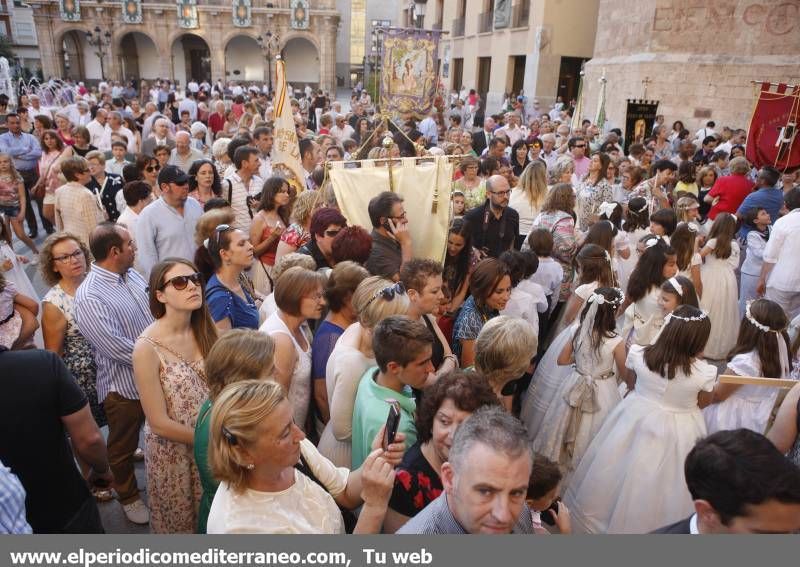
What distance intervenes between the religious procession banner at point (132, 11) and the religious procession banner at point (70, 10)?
109 inches

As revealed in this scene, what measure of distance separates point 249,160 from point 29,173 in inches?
185

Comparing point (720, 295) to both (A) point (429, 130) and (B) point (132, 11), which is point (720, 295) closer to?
(A) point (429, 130)

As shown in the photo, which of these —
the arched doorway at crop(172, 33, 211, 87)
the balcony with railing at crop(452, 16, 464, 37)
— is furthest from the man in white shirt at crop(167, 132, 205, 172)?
the arched doorway at crop(172, 33, 211, 87)

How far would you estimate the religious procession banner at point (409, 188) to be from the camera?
4516 millimetres

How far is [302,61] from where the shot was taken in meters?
42.1

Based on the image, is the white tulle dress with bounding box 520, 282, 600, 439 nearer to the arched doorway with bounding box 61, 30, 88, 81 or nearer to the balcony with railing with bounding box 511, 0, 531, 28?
the balcony with railing with bounding box 511, 0, 531, 28

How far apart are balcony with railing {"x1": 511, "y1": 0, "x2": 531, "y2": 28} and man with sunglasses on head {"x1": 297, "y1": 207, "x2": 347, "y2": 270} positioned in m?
21.8

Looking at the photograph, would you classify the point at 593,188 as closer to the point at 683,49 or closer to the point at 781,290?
the point at 781,290

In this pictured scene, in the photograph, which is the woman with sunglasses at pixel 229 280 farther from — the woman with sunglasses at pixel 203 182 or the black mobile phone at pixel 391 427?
the woman with sunglasses at pixel 203 182

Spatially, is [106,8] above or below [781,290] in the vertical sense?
above

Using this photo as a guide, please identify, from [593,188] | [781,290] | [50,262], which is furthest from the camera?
[593,188]

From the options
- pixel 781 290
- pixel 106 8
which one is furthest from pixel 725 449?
pixel 106 8

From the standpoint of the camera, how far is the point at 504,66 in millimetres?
24328

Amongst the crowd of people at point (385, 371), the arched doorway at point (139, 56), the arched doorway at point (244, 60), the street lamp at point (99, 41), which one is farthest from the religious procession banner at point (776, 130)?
the arched doorway at point (139, 56)
